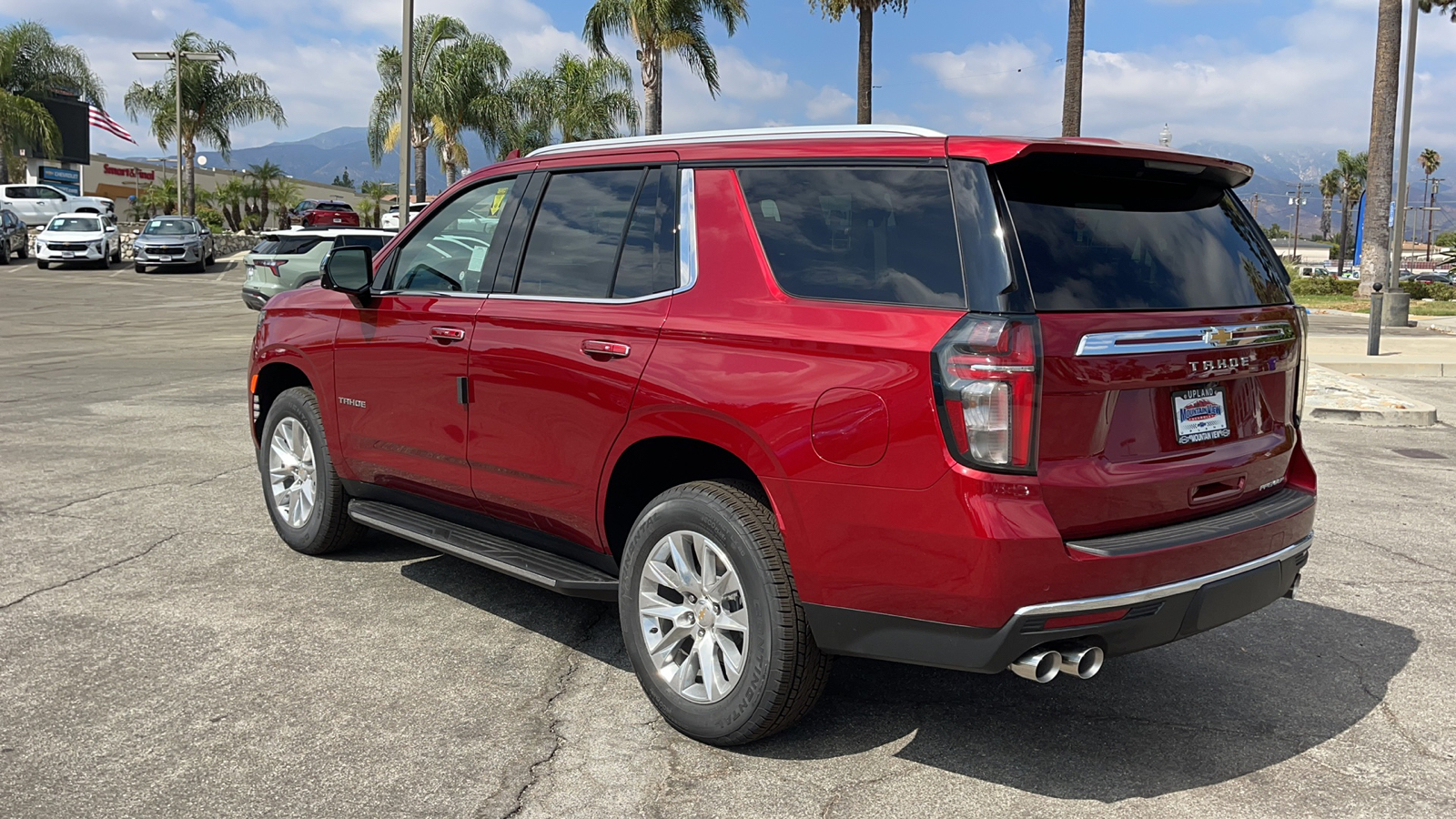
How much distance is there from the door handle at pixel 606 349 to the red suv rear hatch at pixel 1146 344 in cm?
139

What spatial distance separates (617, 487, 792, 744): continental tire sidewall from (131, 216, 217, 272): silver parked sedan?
3576 centimetres

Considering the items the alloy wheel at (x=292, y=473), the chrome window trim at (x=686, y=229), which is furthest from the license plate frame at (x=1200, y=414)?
the alloy wheel at (x=292, y=473)

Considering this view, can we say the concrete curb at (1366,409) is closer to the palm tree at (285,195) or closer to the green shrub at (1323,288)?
the green shrub at (1323,288)

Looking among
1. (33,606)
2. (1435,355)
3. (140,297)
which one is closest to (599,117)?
(140,297)

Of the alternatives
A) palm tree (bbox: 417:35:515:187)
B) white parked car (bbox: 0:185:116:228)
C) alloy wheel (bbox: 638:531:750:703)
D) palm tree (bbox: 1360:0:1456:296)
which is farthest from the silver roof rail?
white parked car (bbox: 0:185:116:228)

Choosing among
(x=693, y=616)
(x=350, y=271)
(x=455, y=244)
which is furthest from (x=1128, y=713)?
(x=350, y=271)

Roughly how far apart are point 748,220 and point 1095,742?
2.08 meters

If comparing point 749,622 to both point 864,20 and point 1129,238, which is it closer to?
point 1129,238

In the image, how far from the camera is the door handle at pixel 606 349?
4012 millimetres

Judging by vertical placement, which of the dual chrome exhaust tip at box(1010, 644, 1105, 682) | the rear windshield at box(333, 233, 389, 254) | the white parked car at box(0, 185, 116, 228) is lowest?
the dual chrome exhaust tip at box(1010, 644, 1105, 682)

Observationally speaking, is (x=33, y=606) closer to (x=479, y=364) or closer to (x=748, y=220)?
(x=479, y=364)

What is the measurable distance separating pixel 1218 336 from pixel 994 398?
0.94 meters

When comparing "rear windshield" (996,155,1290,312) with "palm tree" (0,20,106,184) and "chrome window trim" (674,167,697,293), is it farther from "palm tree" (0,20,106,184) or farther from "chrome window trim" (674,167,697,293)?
"palm tree" (0,20,106,184)

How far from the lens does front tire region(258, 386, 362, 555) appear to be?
572 cm
